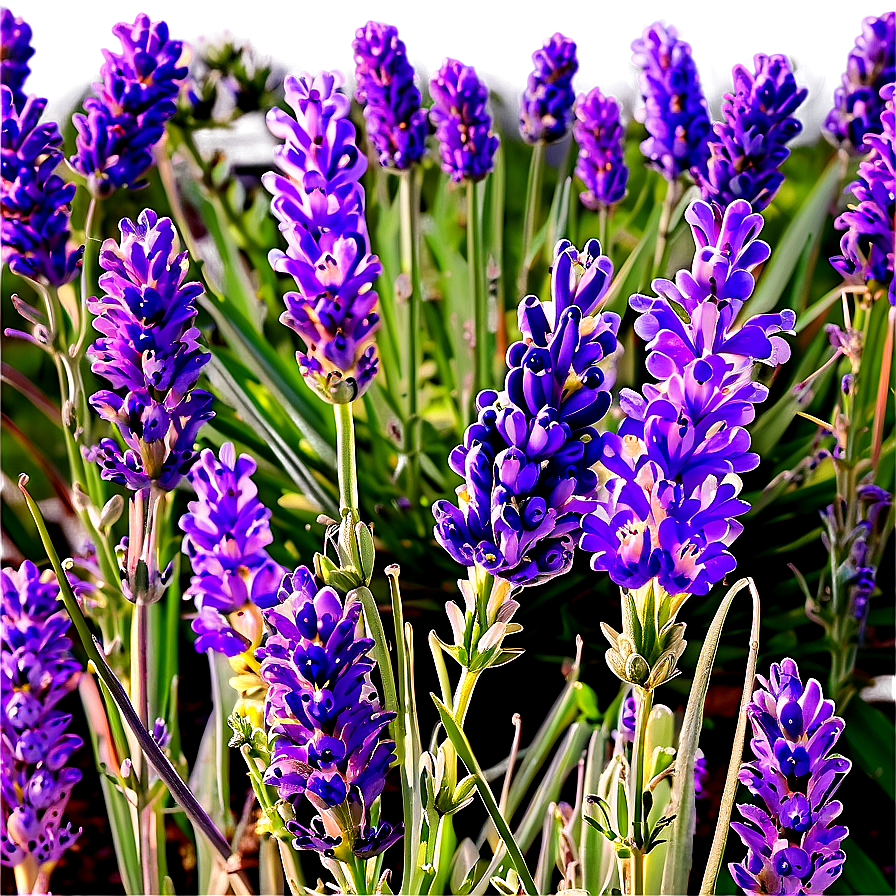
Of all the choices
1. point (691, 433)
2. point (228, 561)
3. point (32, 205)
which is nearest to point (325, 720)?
point (228, 561)

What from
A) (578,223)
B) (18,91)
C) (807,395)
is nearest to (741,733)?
(807,395)

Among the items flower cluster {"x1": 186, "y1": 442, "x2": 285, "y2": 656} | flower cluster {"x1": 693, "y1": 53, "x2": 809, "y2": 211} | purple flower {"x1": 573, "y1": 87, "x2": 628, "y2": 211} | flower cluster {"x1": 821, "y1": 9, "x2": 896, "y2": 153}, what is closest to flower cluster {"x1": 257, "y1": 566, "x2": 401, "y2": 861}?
flower cluster {"x1": 186, "y1": 442, "x2": 285, "y2": 656}

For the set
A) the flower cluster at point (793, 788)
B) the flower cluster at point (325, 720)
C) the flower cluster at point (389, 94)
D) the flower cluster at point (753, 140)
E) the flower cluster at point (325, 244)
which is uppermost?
the flower cluster at point (389, 94)

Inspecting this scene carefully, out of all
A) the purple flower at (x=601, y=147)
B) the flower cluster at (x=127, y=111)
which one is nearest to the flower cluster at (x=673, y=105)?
the purple flower at (x=601, y=147)

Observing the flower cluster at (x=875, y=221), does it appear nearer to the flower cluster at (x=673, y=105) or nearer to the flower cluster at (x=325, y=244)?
the flower cluster at (x=673, y=105)

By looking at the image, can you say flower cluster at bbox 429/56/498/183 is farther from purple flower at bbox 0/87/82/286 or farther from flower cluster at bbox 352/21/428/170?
purple flower at bbox 0/87/82/286

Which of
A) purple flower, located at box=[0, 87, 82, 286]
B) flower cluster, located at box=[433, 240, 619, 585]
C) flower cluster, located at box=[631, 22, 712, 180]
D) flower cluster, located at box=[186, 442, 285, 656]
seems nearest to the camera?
flower cluster, located at box=[433, 240, 619, 585]
